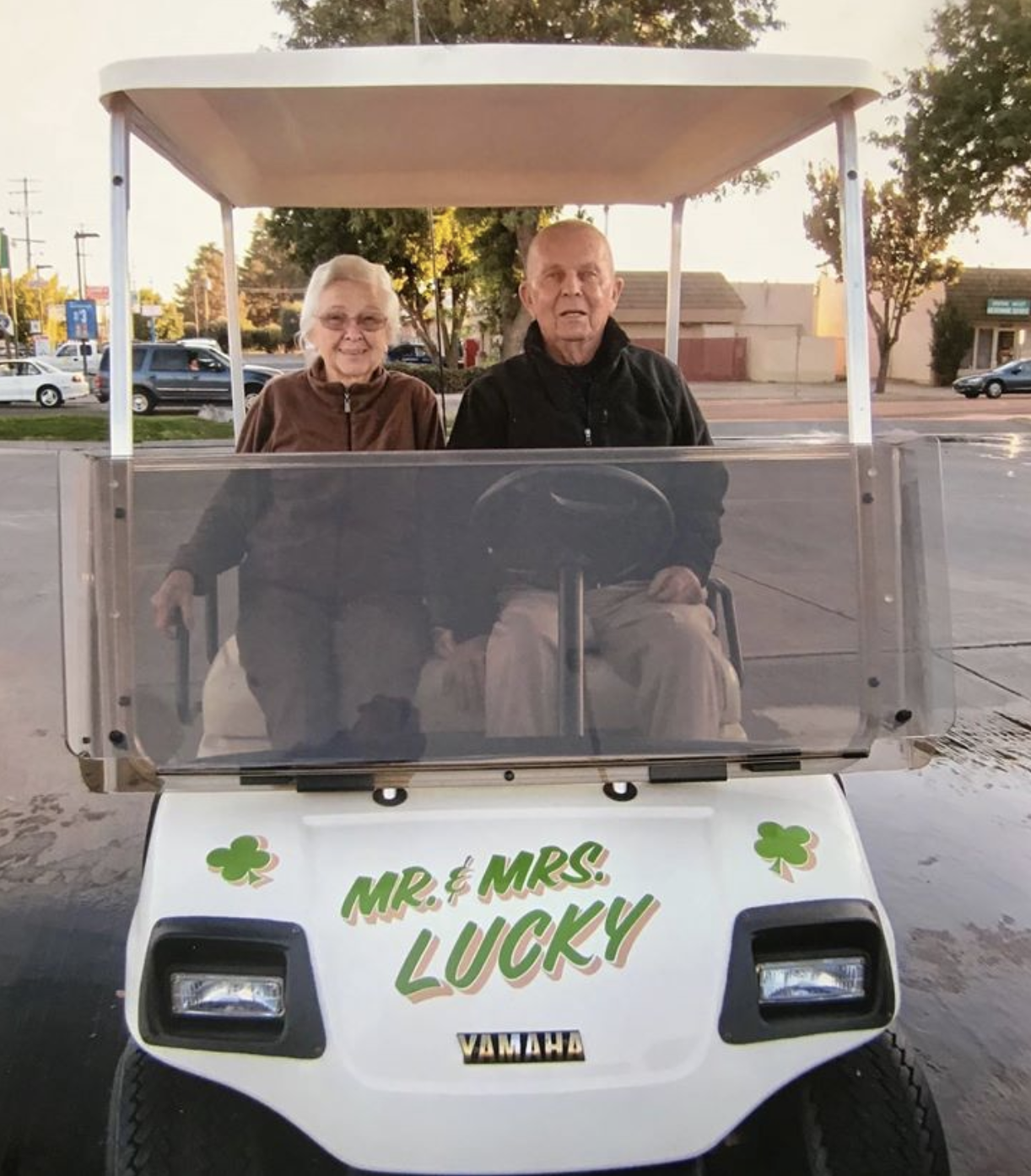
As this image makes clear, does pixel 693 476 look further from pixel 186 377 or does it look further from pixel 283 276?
pixel 186 377

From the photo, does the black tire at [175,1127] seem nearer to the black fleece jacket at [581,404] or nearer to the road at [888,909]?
the road at [888,909]

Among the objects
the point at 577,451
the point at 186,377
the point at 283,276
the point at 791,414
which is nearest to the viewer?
the point at 577,451

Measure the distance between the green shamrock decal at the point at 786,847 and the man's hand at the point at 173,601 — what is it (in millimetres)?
905

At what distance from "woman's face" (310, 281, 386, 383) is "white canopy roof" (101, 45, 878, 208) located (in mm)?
314

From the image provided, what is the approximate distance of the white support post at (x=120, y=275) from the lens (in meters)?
1.75

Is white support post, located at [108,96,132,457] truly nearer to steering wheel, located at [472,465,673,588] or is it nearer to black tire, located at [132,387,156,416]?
steering wheel, located at [472,465,673,588]

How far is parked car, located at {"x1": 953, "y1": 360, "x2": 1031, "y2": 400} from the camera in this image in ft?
98.0

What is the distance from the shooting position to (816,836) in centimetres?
175

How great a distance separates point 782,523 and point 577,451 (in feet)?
1.13

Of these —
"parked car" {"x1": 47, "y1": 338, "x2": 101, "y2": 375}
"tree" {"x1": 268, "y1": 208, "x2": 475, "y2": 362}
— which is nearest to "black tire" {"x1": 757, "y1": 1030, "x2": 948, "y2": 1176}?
"tree" {"x1": 268, "y1": 208, "x2": 475, "y2": 362}

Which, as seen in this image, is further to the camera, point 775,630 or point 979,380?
point 979,380

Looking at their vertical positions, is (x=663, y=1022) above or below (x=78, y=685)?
below

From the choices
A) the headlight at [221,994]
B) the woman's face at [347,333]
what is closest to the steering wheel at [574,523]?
the headlight at [221,994]

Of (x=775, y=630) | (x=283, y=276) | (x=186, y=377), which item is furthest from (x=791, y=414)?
(x=775, y=630)
